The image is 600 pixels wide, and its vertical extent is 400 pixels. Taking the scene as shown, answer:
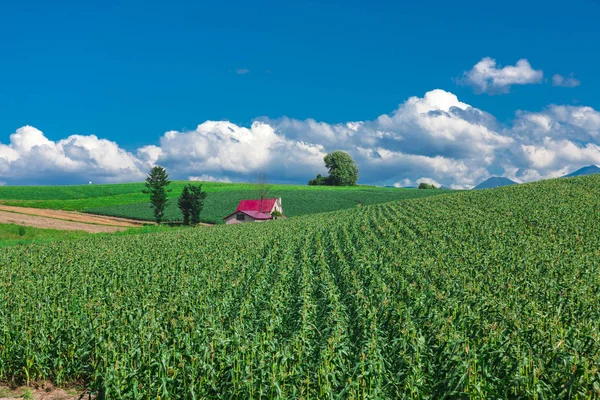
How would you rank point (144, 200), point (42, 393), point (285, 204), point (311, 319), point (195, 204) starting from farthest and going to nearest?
1. point (144, 200)
2. point (285, 204)
3. point (195, 204)
4. point (311, 319)
5. point (42, 393)

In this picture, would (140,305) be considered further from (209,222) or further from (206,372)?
(209,222)

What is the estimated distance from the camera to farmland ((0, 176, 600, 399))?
7.12 metres

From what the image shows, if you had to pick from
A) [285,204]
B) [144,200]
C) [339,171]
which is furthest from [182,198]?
[339,171]

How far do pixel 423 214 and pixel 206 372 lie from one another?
38.6 metres

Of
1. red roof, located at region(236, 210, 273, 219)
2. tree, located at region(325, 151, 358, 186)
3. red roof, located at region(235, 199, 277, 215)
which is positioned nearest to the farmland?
red roof, located at region(236, 210, 273, 219)

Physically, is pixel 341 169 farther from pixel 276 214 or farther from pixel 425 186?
pixel 276 214

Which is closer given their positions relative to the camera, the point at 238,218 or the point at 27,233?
the point at 27,233

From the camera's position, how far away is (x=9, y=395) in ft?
31.4

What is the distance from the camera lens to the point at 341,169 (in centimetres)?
15488

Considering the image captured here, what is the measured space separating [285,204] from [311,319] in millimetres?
93269

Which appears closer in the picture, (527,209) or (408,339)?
(408,339)

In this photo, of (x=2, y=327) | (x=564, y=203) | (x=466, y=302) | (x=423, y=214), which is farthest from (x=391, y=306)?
(x=564, y=203)

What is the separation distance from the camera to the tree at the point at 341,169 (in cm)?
15512

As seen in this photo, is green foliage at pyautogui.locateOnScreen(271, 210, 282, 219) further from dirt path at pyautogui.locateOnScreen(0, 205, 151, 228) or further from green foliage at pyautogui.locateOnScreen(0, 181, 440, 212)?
dirt path at pyautogui.locateOnScreen(0, 205, 151, 228)
